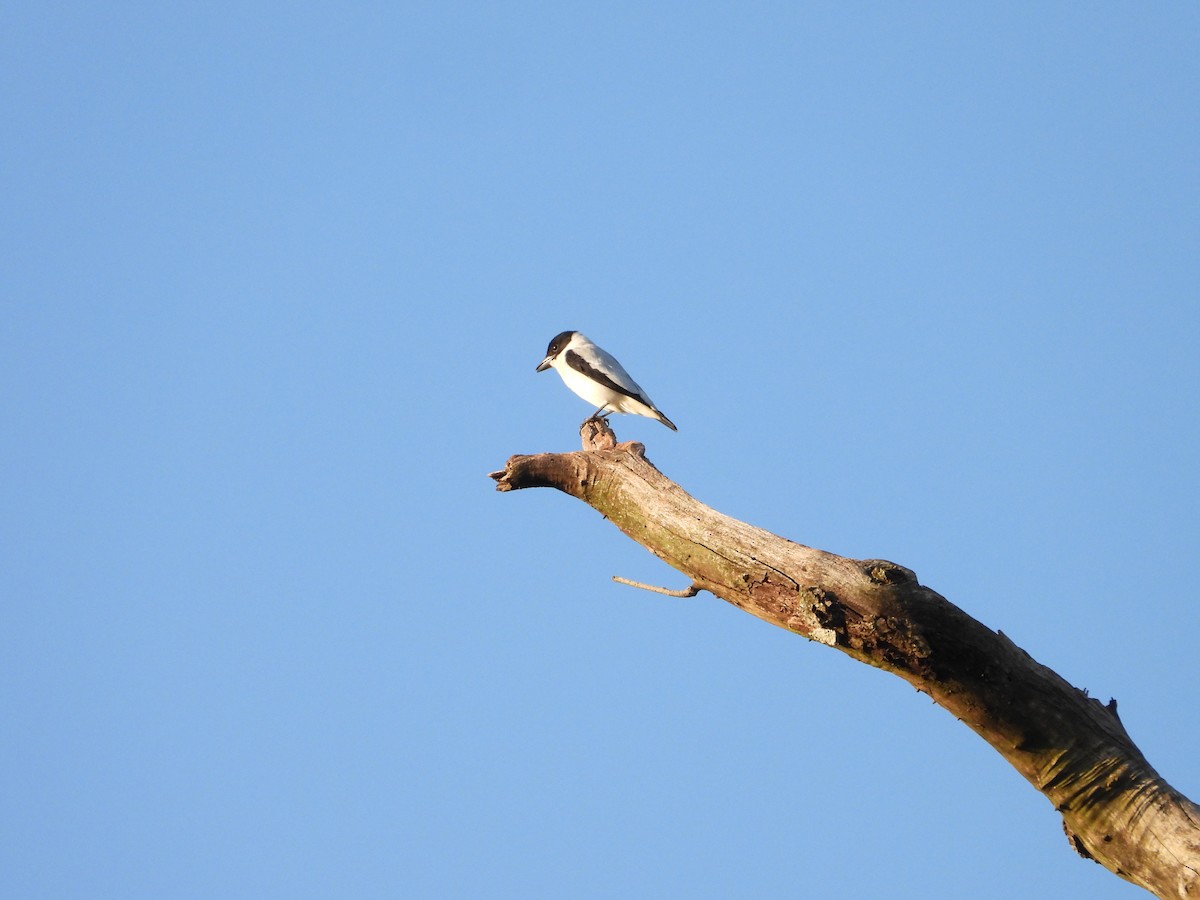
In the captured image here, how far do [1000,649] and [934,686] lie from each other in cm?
33

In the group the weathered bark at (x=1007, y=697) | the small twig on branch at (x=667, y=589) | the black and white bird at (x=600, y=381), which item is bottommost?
the weathered bark at (x=1007, y=697)

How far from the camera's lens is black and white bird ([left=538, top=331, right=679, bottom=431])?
12680mm

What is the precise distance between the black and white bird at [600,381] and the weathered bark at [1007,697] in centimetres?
734

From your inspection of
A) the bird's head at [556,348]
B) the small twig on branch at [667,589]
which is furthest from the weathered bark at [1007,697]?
the bird's head at [556,348]

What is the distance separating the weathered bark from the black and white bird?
734 cm

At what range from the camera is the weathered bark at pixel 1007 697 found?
4.74m

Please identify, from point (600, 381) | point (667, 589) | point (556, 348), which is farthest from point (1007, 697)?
point (556, 348)

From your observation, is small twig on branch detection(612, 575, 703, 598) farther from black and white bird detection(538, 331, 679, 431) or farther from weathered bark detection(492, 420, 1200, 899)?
black and white bird detection(538, 331, 679, 431)

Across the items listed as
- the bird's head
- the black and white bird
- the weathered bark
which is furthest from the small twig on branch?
the bird's head

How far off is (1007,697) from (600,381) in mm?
8164

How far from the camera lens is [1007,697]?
4949mm

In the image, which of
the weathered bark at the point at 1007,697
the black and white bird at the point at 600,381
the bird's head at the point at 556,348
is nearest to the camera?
the weathered bark at the point at 1007,697

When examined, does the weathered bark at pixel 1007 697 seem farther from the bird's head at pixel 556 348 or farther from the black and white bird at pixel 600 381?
the bird's head at pixel 556 348

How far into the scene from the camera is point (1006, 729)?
16.4 ft
